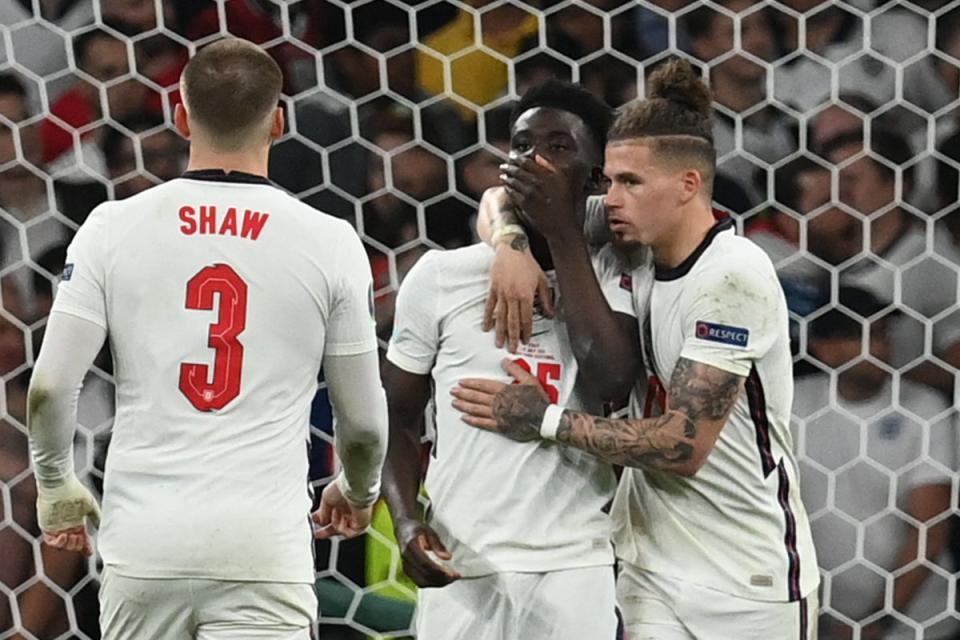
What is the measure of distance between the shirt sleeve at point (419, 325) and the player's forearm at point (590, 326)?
0.83 ft

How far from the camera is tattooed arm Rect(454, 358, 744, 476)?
2.25 m

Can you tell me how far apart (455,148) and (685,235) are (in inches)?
43.9

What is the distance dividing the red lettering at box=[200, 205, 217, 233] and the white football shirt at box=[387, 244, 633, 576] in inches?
23.4

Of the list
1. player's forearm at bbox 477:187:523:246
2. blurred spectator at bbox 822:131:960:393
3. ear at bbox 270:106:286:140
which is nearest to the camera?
ear at bbox 270:106:286:140

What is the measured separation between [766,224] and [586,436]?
1.24 metres

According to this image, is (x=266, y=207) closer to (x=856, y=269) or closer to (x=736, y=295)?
(x=736, y=295)

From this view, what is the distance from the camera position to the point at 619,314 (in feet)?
7.87

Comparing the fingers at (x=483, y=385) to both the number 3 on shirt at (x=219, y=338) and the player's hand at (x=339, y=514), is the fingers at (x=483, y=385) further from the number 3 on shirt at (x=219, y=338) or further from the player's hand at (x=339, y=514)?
the number 3 on shirt at (x=219, y=338)

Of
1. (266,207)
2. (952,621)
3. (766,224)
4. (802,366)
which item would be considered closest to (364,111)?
(766,224)

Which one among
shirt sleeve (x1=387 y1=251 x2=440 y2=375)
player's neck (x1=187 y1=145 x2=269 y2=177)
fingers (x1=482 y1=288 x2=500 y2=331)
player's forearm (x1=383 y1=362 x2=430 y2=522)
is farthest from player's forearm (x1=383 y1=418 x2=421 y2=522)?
player's neck (x1=187 y1=145 x2=269 y2=177)

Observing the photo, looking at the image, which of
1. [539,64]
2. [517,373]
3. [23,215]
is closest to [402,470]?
[517,373]

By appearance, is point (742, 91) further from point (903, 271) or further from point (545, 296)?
point (545, 296)

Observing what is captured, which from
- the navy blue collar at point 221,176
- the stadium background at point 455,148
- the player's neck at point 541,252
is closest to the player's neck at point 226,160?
the navy blue collar at point 221,176

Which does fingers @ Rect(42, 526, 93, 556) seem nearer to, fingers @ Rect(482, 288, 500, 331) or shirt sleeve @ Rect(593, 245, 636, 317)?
fingers @ Rect(482, 288, 500, 331)
